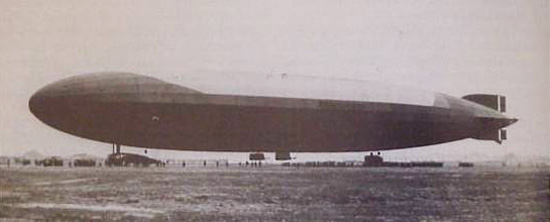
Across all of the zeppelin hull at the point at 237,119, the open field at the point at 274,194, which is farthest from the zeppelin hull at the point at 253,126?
the open field at the point at 274,194

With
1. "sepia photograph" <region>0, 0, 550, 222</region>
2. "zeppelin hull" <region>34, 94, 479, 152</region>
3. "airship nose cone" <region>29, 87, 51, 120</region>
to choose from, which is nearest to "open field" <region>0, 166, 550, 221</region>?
"sepia photograph" <region>0, 0, 550, 222</region>

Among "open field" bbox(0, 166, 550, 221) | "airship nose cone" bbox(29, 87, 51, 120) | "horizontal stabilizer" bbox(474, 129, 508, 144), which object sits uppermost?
"airship nose cone" bbox(29, 87, 51, 120)

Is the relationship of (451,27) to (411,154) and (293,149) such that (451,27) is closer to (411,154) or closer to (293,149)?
(411,154)

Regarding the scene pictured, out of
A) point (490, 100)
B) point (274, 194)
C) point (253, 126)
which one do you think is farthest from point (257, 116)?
point (490, 100)

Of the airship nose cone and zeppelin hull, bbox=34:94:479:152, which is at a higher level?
the airship nose cone

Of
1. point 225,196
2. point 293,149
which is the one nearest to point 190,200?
point 225,196

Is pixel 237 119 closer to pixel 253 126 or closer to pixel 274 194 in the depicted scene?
pixel 253 126

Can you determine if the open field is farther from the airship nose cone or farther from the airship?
the airship nose cone

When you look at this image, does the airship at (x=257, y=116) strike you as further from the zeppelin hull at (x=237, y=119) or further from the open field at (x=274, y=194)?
the open field at (x=274, y=194)
